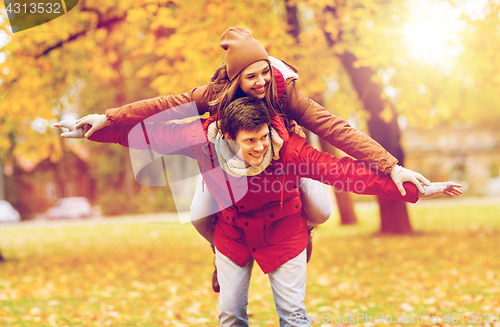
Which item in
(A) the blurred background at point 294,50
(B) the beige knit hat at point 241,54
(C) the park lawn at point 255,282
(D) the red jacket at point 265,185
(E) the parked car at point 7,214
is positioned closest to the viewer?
(D) the red jacket at point 265,185

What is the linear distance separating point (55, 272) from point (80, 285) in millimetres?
1423

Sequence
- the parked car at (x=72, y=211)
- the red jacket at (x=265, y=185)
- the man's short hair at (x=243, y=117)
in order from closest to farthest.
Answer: the man's short hair at (x=243, y=117), the red jacket at (x=265, y=185), the parked car at (x=72, y=211)

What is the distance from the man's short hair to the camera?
86.7 inches

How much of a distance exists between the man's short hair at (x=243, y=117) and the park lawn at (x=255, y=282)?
2.83 metres

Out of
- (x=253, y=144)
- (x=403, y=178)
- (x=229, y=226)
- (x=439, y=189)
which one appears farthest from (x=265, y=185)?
(x=439, y=189)

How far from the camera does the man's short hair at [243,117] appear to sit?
220cm

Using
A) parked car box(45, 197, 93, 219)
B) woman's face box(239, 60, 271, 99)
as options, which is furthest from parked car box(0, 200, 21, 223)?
woman's face box(239, 60, 271, 99)

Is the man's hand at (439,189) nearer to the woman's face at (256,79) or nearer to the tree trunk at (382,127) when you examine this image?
the woman's face at (256,79)

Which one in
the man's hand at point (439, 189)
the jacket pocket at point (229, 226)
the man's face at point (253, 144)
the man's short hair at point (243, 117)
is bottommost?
the jacket pocket at point (229, 226)

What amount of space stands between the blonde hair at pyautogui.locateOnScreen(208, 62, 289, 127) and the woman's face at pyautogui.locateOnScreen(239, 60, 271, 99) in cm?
3

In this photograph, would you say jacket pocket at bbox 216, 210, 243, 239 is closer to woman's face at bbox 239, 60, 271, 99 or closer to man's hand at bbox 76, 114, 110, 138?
woman's face at bbox 239, 60, 271, 99

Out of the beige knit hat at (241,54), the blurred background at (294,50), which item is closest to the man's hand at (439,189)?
the beige knit hat at (241,54)

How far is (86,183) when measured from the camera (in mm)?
34000

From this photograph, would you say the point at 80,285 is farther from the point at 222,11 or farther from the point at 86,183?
the point at 86,183
